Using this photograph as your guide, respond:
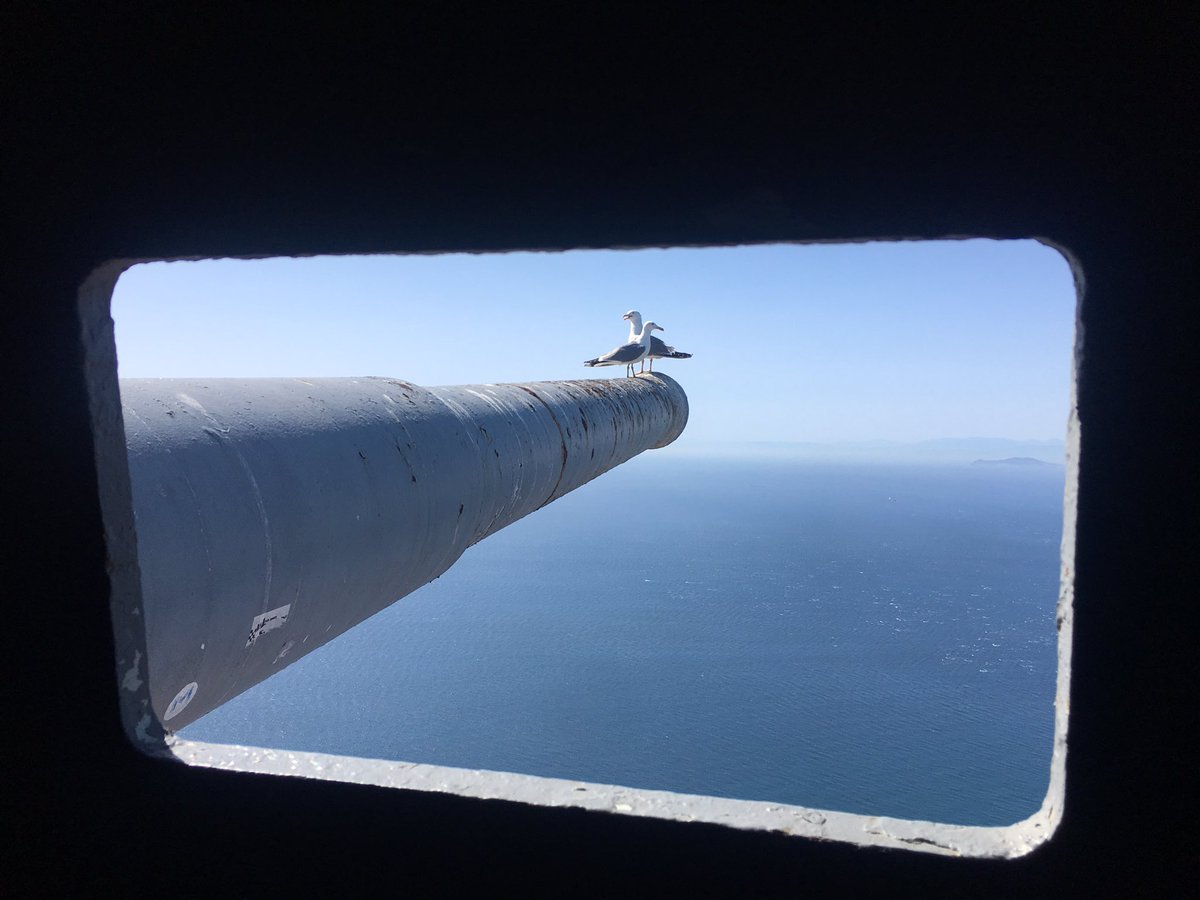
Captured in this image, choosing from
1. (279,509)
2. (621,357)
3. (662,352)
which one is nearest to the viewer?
(279,509)

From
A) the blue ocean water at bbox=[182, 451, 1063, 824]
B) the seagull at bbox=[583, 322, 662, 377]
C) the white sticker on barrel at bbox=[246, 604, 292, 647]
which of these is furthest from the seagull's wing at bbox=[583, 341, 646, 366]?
the blue ocean water at bbox=[182, 451, 1063, 824]

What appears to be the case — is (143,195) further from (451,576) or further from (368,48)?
(451,576)

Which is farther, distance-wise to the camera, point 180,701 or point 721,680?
point 721,680

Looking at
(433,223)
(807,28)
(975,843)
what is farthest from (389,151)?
(975,843)

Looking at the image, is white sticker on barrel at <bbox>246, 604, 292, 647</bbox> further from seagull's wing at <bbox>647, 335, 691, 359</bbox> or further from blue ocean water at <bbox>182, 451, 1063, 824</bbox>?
blue ocean water at <bbox>182, 451, 1063, 824</bbox>

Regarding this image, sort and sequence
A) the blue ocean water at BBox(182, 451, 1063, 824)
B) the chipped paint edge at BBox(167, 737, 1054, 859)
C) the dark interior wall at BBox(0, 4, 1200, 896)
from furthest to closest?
the blue ocean water at BBox(182, 451, 1063, 824) < the chipped paint edge at BBox(167, 737, 1054, 859) < the dark interior wall at BBox(0, 4, 1200, 896)

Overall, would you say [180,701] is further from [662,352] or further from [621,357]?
[662,352]

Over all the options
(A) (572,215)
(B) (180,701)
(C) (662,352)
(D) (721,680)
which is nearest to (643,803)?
(A) (572,215)

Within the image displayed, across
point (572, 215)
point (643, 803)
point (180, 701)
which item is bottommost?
point (180, 701)
